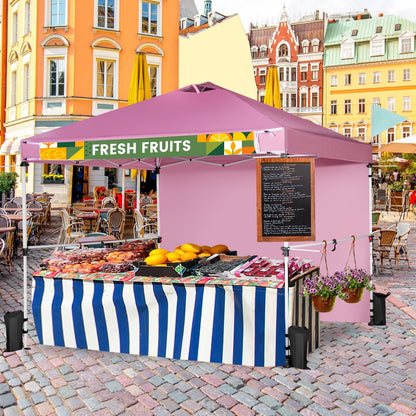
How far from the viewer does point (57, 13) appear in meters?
23.7

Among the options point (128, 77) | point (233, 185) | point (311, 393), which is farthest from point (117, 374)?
point (128, 77)

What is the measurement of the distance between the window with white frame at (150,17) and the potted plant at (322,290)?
76.6 ft

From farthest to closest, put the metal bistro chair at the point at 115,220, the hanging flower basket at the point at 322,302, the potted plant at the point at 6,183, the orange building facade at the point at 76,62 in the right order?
the orange building facade at the point at 76,62 → the potted plant at the point at 6,183 → the metal bistro chair at the point at 115,220 → the hanging flower basket at the point at 322,302

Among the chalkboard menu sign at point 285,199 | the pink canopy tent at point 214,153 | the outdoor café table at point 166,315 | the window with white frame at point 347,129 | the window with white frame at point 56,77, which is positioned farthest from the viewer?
the window with white frame at point 347,129

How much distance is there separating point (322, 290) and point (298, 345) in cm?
58

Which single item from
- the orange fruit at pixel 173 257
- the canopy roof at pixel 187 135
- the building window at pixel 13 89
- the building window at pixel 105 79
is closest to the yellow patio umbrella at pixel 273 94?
the canopy roof at pixel 187 135

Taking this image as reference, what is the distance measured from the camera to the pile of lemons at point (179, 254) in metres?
5.17

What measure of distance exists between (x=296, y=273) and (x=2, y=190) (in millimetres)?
15311

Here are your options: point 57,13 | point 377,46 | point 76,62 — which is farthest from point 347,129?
point 57,13

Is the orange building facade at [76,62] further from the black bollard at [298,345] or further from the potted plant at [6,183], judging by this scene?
the black bollard at [298,345]

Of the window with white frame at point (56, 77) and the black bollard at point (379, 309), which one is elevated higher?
the window with white frame at point (56, 77)

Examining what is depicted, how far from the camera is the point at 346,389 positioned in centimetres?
413

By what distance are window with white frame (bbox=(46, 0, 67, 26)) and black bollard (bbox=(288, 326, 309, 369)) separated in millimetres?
23096

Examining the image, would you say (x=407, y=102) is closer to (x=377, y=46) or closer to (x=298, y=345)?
(x=377, y=46)
